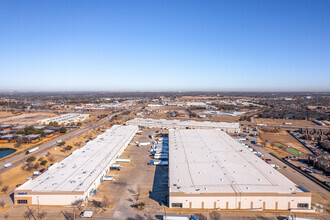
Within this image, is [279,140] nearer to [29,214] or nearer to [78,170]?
[78,170]

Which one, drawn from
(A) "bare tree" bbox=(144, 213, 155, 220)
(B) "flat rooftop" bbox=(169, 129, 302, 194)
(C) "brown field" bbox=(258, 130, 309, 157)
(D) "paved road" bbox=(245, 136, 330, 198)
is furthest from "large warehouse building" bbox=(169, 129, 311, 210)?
(C) "brown field" bbox=(258, 130, 309, 157)

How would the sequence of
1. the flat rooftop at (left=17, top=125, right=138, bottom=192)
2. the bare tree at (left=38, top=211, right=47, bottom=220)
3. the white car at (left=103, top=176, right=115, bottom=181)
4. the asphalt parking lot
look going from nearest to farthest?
1. the bare tree at (left=38, top=211, right=47, bottom=220)
2. the asphalt parking lot
3. the flat rooftop at (left=17, top=125, right=138, bottom=192)
4. the white car at (left=103, top=176, right=115, bottom=181)

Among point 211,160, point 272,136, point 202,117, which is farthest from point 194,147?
point 202,117

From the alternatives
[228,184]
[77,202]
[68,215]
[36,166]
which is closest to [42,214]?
[68,215]

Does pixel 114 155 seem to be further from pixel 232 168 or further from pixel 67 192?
pixel 232 168

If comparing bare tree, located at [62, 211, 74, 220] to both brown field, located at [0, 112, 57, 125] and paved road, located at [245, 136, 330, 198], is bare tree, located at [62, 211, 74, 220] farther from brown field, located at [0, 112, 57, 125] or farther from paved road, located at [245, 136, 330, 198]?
brown field, located at [0, 112, 57, 125]

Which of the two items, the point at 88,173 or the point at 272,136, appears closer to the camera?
the point at 88,173

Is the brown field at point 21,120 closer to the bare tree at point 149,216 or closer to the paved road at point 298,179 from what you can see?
the bare tree at point 149,216
